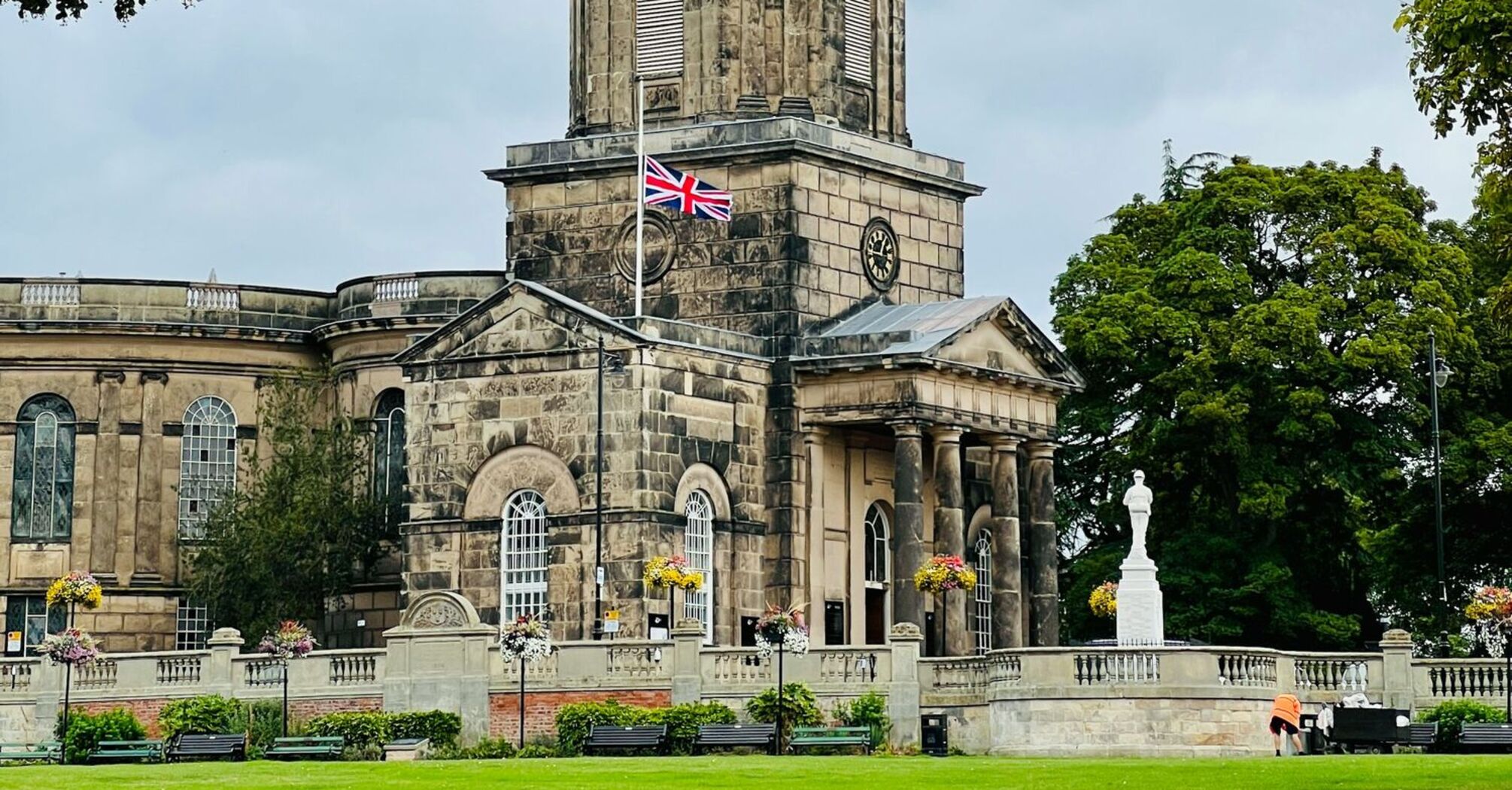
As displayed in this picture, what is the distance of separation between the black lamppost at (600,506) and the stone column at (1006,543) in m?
9.68

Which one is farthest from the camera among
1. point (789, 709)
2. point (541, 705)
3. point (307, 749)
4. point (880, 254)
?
point (880, 254)

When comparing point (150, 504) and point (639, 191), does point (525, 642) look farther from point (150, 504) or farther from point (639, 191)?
point (150, 504)

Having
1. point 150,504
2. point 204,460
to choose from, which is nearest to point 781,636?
point 204,460

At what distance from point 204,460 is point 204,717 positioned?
66.5 feet

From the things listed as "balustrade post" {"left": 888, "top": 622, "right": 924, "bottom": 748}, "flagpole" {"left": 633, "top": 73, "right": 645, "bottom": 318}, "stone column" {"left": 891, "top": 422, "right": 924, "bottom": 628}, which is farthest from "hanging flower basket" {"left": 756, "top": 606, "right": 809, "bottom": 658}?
"flagpole" {"left": 633, "top": 73, "right": 645, "bottom": 318}

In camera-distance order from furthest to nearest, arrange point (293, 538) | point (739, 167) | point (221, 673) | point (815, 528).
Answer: point (293, 538), point (739, 167), point (815, 528), point (221, 673)

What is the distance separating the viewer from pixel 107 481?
244 ft

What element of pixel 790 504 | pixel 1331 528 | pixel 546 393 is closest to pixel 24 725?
pixel 546 393

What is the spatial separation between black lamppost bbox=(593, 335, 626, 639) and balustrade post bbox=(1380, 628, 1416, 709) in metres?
15.7

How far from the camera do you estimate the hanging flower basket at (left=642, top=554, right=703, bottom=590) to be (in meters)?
59.8

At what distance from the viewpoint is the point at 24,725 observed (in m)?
58.3

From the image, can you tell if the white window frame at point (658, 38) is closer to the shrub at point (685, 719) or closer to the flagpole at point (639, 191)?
the flagpole at point (639, 191)

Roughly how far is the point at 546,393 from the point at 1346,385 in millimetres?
19850

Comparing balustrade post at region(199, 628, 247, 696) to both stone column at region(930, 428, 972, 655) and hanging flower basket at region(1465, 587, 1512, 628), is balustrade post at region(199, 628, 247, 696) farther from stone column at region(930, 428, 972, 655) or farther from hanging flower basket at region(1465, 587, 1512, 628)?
hanging flower basket at region(1465, 587, 1512, 628)
